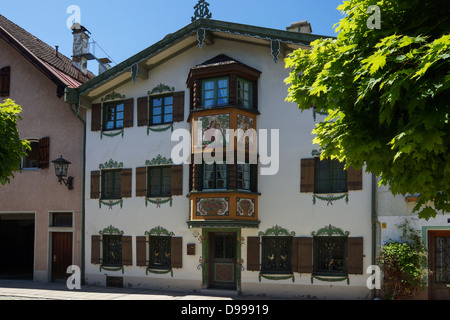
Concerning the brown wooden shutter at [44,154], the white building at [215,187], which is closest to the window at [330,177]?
the white building at [215,187]

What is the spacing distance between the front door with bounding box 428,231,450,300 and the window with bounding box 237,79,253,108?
685cm

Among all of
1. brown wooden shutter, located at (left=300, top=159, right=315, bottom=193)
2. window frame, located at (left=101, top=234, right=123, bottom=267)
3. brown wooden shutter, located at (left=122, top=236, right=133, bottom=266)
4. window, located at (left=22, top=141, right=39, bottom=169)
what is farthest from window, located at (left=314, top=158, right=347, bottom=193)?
window, located at (left=22, top=141, right=39, bottom=169)

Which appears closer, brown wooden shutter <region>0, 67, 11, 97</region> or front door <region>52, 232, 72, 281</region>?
front door <region>52, 232, 72, 281</region>

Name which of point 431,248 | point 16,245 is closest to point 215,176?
point 431,248

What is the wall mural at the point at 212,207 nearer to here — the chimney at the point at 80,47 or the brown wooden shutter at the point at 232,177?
the brown wooden shutter at the point at 232,177

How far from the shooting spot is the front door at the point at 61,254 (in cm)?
1966

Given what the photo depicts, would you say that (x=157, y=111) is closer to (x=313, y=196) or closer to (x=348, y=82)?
(x=313, y=196)

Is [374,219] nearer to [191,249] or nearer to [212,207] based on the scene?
[212,207]

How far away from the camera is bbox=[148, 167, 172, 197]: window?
17.8 metres

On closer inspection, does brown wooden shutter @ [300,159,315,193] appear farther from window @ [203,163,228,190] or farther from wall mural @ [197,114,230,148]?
wall mural @ [197,114,230,148]

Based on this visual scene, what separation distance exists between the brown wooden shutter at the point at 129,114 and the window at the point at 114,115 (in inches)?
7.9

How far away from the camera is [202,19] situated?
16953mm

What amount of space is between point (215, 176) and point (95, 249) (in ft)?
19.2

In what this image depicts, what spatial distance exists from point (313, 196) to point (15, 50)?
13971 mm
